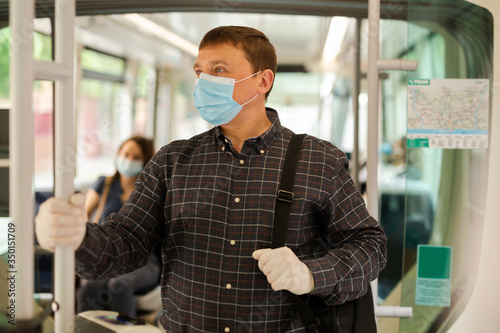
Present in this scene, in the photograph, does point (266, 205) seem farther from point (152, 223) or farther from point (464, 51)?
point (464, 51)

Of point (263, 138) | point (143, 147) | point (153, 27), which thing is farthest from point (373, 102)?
point (153, 27)

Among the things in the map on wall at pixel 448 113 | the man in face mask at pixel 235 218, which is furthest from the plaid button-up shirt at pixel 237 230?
the map on wall at pixel 448 113

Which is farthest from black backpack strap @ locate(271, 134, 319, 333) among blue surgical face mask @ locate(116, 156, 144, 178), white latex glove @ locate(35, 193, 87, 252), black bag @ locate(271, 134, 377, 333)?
blue surgical face mask @ locate(116, 156, 144, 178)

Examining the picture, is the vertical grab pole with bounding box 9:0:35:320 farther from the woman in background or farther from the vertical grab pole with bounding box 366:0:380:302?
the woman in background

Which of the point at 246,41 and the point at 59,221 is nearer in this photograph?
Result: the point at 59,221

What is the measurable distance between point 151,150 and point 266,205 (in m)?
2.61

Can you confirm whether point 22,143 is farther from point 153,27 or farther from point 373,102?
point 153,27

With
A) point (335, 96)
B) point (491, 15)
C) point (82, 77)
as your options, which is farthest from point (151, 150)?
point (335, 96)

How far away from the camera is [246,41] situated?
1.69 meters

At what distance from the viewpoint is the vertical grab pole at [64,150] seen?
1020 millimetres

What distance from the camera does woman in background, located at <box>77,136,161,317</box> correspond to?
3.56m

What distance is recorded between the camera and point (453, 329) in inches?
79.4

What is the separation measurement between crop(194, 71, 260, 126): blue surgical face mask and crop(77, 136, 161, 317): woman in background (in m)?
2.18

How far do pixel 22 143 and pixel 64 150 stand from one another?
0.12 meters
